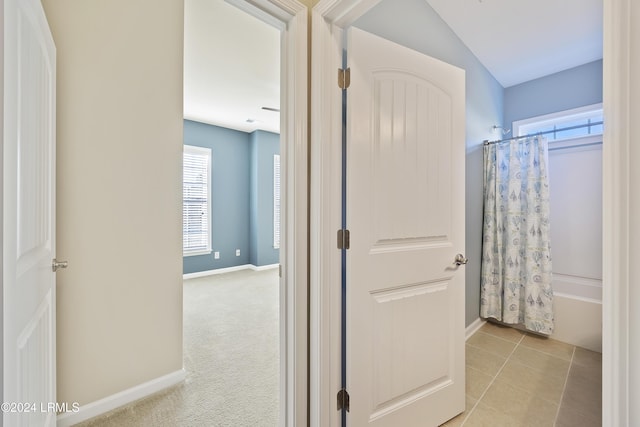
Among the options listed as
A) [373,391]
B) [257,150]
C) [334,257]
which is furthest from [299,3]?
[257,150]

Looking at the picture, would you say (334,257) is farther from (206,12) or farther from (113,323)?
(206,12)

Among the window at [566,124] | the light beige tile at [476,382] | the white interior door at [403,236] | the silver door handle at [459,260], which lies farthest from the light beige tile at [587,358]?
the window at [566,124]

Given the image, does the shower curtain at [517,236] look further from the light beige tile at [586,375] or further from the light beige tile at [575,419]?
the light beige tile at [575,419]

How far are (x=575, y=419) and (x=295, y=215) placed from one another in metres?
2.05

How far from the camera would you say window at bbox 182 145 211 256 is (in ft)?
15.5

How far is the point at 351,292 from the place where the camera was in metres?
1.25

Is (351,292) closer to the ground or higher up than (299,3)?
closer to the ground

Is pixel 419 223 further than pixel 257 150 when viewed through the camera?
No

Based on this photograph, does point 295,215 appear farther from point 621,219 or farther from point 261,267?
point 261,267

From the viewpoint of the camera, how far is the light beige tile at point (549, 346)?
234 cm

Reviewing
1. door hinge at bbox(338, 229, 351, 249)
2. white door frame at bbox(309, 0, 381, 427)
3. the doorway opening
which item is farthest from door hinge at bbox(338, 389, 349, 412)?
door hinge at bbox(338, 229, 351, 249)

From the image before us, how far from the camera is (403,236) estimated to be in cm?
138

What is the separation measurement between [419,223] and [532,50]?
267 centimetres

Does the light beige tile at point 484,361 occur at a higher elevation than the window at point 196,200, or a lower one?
lower
